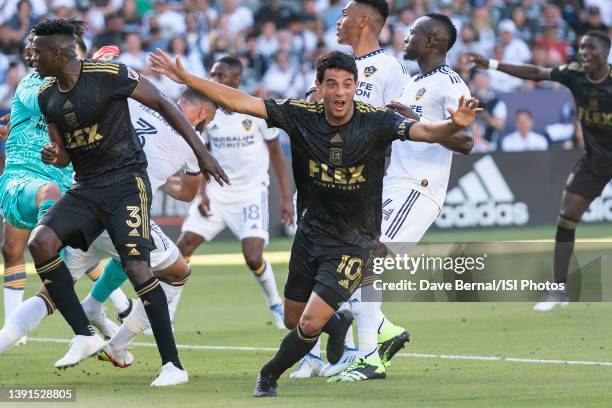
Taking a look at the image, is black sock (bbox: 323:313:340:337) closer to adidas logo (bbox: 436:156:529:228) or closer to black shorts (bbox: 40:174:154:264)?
Result: black shorts (bbox: 40:174:154:264)

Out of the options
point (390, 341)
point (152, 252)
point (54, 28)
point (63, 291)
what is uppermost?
point (54, 28)

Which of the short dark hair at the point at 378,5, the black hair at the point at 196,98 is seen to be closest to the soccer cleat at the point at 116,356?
the black hair at the point at 196,98

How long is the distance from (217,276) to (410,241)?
7.94 meters

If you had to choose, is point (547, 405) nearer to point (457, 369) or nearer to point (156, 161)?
point (457, 369)

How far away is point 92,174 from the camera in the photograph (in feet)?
30.3

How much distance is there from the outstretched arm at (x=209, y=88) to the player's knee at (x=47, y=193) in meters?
1.90

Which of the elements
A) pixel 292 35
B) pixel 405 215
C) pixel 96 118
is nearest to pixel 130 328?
pixel 96 118

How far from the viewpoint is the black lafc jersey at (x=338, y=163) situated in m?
8.74

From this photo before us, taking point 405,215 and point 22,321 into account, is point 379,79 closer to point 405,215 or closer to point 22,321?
point 405,215

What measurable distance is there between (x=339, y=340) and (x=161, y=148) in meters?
2.23

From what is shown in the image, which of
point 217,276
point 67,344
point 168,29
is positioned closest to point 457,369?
point 67,344

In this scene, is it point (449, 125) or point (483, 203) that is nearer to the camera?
point (449, 125)

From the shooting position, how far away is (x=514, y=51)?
2812 centimetres

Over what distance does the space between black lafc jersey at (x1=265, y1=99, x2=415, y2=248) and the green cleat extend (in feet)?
4.32
